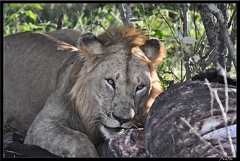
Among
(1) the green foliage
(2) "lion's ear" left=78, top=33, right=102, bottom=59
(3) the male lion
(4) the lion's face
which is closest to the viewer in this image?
(4) the lion's face

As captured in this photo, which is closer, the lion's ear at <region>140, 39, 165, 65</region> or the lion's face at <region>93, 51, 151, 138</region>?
the lion's face at <region>93, 51, 151, 138</region>

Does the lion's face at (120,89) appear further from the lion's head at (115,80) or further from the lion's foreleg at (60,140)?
the lion's foreleg at (60,140)

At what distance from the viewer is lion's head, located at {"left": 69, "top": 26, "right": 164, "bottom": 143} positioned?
445 centimetres

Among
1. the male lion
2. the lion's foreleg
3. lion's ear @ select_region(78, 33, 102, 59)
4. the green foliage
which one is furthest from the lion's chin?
the green foliage

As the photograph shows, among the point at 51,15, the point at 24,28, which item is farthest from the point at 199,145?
the point at 51,15

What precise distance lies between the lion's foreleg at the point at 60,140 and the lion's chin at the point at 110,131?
0.12 metres

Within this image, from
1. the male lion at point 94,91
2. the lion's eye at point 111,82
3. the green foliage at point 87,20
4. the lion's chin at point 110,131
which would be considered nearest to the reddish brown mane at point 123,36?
the male lion at point 94,91

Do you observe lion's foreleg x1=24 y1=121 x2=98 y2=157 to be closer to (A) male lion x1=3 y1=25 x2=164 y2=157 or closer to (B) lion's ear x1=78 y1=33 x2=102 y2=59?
(A) male lion x1=3 y1=25 x2=164 y2=157

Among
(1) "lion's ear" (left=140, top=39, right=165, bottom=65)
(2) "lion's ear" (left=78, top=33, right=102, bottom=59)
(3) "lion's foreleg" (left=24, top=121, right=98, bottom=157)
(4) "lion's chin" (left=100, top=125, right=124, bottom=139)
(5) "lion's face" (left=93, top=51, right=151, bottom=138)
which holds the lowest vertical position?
(3) "lion's foreleg" (left=24, top=121, right=98, bottom=157)

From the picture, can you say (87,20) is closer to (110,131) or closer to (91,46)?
(91,46)

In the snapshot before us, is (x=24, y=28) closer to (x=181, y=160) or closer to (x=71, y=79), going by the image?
(x=71, y=79)

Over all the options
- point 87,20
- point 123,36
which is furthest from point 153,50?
point 87,20

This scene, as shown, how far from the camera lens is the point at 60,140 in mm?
4699

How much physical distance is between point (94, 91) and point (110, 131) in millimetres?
367
